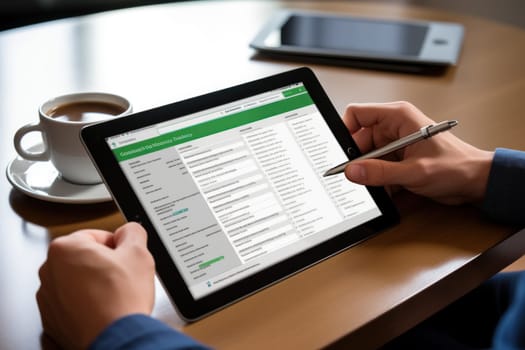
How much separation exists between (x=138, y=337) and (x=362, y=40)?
35.2 inches

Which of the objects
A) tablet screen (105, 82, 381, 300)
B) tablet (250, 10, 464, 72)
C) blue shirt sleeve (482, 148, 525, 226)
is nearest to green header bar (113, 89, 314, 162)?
tablet screen (105, 82, 381, 300)

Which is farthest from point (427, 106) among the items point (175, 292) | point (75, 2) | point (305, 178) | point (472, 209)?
point (75, 2)

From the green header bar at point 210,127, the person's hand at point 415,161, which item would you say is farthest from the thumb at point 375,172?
the green header bar at point 210,127

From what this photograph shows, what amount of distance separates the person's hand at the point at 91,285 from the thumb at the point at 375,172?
269mm

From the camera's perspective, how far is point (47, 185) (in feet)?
2.91

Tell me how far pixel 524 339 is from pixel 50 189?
0.58 m

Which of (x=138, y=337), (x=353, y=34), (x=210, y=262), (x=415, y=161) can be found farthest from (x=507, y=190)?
(x=353, y=34)

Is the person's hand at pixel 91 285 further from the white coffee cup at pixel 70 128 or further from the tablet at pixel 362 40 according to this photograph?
the tablet at pixel 362 40

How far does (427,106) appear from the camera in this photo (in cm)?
115

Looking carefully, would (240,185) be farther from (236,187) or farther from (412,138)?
(412,138)

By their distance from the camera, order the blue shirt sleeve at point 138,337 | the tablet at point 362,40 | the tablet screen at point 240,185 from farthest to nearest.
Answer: the tablet at point 362,40 → the tablet screen at point 240,185 → the blue shirt sleeve at point 138,337

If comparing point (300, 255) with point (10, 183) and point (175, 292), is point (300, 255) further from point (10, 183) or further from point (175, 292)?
point (10, 183)

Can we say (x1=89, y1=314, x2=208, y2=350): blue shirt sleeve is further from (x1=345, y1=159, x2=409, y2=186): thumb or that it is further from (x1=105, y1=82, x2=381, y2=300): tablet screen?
(x1=345, y1=159, x2=409, y2=186): thumb

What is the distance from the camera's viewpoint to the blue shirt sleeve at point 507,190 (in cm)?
86
